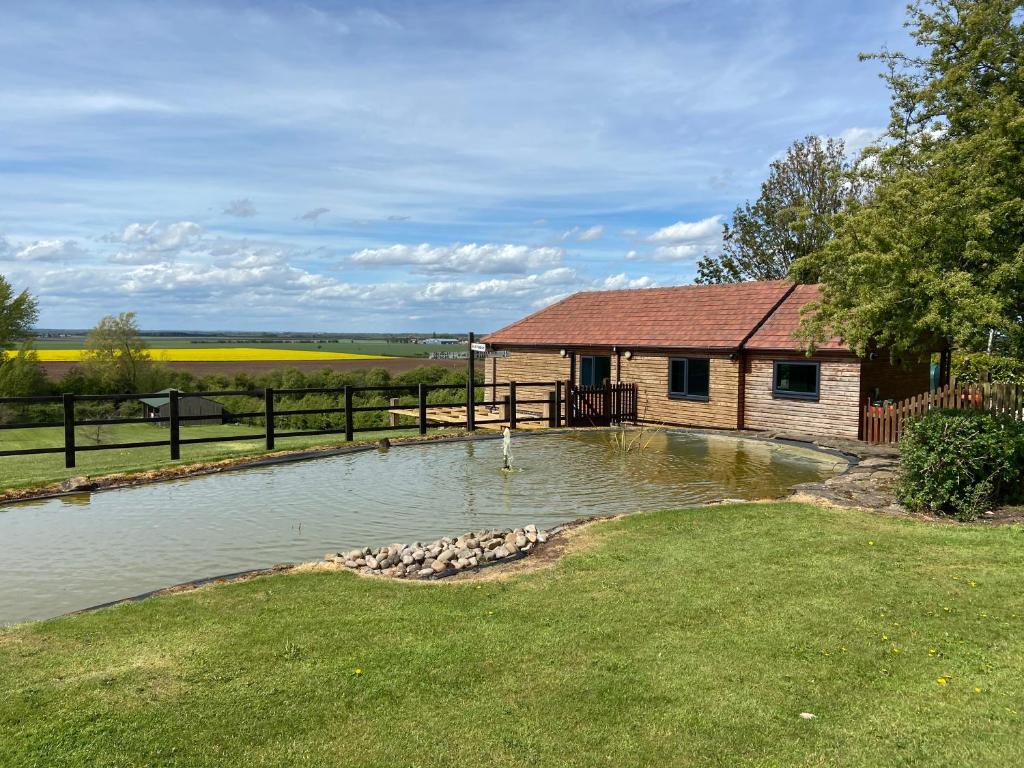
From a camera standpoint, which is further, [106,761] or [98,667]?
[98,667]

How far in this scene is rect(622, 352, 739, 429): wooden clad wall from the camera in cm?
2317

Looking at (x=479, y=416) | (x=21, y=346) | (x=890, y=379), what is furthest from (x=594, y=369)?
(x=21, y=346)

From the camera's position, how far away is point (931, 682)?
5.32m

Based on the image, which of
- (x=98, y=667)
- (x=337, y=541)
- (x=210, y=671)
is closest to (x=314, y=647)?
(x=210, y=671)

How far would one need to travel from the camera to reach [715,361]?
23531 mm

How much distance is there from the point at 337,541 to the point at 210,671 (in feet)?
14.4

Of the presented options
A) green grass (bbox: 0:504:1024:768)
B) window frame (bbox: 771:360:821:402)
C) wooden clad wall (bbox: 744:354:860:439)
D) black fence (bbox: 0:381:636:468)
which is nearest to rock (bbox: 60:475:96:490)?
black fence (bbox: 0:381:636:468)

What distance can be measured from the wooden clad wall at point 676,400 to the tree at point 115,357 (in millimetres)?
49044

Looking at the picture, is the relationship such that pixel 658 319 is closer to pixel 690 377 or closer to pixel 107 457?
pixel 690 377

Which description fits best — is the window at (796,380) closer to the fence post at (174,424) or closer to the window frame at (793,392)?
the window frame at (793,392)

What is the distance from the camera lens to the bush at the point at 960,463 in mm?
10594

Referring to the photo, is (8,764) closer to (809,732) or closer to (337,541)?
(809,732)

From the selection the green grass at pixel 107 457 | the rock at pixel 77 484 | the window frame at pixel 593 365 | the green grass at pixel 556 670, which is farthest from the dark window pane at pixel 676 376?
the rock at pixel 77 484

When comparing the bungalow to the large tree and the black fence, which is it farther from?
the large tree
